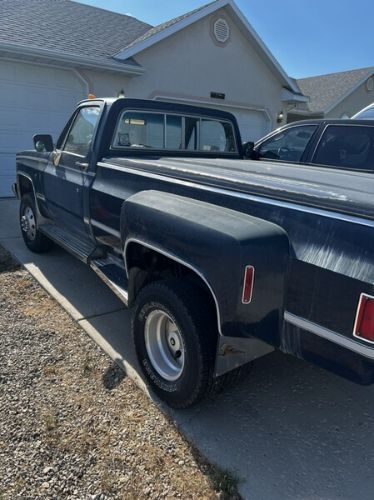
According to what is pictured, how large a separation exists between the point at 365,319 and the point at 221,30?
42.4ft

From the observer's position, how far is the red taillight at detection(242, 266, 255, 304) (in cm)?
189

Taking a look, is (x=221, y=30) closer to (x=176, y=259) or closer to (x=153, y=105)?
(x=153, y=105)

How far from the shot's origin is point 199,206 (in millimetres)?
2350

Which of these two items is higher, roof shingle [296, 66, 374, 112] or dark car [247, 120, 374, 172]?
roof shingle [296, 66, 374, 112]

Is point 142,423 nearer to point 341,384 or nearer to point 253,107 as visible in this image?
point 341,384

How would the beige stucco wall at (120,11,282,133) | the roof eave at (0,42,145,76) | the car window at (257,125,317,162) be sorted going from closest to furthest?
the car window at (257,125,317,162) < the roof eave at (0,42,145,76) < the beige stucco wall at (120,11,282,133)

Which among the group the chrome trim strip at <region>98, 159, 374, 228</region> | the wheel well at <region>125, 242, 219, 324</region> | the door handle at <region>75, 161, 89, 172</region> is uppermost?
the chrome trim strip at <region>98, 159, 374, 228</region>

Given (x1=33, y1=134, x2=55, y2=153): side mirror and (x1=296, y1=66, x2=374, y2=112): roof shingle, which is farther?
(x1=296, y1=66, x2=374, y2=112): roof shingle

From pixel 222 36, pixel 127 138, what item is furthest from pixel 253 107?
pixel 127 138

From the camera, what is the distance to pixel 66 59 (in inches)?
363

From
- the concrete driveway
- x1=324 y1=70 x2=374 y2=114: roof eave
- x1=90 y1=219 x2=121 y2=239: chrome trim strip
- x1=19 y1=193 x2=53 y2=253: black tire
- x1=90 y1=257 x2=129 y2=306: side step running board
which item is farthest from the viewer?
x1=324 y1=70 x2=374 y2=114: roof eave

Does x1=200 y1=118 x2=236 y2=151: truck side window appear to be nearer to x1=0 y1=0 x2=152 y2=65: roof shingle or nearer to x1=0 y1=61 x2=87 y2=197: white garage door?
x1=0 y1=0 x2=152 y2=65: roof shingle

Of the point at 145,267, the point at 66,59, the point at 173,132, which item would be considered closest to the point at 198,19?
the point at 66,59

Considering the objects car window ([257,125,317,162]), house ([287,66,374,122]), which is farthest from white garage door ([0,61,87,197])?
house ([287,66,374,122])
